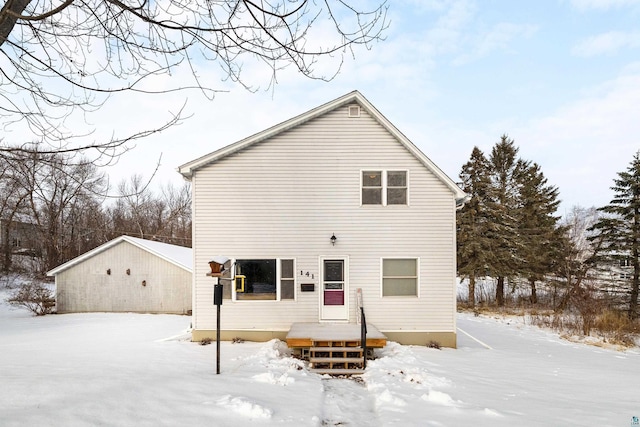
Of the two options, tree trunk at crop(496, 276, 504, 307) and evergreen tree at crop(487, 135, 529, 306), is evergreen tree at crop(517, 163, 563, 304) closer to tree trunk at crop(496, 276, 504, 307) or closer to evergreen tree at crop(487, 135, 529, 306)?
evergreen tree at crop(487, 135, 529, 306)

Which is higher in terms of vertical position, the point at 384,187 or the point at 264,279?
the point at 384,187

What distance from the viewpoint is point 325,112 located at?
32.0 ft

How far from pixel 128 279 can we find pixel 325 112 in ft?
45.9

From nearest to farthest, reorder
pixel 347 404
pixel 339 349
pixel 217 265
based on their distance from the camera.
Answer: pixel 347 404
pixel 217 265
pixel 339 349

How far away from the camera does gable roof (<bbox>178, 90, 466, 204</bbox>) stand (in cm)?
941

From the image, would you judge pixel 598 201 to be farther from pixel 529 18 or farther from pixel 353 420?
pixel 353 420

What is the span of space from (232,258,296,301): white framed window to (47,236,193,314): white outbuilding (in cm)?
849

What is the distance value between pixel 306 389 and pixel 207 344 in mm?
4501

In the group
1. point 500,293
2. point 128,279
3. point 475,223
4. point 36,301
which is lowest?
point 500,293

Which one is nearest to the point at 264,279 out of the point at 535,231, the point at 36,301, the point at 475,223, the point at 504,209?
the point at 36,301

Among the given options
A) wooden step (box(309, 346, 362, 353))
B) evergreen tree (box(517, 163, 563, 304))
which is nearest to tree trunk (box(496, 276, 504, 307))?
evergreen tree (box(517, 163, 563, 304))

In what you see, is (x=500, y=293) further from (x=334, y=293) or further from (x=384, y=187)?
(x=334, y=293)

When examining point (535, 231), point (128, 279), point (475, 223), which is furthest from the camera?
point (535, 231)

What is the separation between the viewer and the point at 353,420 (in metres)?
4.72
